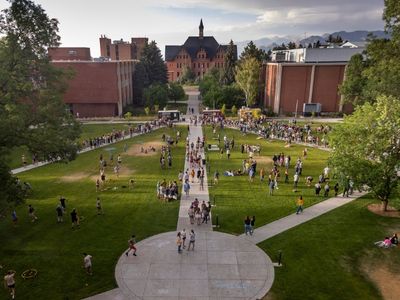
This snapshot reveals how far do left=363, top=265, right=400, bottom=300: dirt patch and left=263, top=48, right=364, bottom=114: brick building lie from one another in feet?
161

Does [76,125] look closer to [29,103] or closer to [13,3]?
[29,103]

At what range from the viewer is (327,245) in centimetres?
1828

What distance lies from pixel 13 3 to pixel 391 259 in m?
22.9

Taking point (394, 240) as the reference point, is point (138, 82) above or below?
above

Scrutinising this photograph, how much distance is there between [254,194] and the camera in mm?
25375

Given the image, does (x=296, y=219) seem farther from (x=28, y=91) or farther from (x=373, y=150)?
(x=28, y=91)

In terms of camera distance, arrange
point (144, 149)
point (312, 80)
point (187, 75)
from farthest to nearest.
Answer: point (187, 75)
point (312, 80)
point (144, 149)

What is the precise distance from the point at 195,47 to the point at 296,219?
10541cm

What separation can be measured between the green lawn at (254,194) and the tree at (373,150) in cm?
397

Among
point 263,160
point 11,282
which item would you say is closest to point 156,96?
point 263,160

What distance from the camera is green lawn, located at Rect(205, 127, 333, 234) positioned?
852 inches

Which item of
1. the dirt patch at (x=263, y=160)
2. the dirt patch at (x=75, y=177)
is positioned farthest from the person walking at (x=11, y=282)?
the dirt patch at (x=263, y=160)

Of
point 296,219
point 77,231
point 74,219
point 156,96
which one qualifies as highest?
point 156,96

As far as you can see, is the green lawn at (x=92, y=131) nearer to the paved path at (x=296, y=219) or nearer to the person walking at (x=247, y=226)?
the person walking at (x=247, y=226)
